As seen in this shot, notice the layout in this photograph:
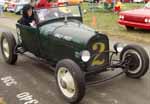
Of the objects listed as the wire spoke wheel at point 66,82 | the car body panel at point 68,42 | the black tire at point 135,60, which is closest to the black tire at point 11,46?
the car body panel at point 68,42

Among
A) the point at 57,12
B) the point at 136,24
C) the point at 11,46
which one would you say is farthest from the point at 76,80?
the point at 136,24

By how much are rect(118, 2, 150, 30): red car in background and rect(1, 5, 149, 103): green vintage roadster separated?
187 inches

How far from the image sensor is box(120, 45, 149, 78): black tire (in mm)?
5648

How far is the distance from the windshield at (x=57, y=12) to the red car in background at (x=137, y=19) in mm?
4740

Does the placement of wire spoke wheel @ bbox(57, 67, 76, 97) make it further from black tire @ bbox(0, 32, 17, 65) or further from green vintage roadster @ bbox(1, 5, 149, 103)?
black tire @ bbox(0, 32, 17, 65)

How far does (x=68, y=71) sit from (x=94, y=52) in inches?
32.5

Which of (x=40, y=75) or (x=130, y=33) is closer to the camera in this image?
(x=40, y=75)

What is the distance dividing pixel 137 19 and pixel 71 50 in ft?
20.8

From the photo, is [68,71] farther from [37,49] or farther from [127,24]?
[127,24]

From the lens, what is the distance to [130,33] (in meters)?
11.3

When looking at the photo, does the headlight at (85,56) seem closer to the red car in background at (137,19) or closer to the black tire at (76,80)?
the black tire at (76,80)

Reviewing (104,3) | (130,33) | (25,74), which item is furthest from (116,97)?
(104,3)

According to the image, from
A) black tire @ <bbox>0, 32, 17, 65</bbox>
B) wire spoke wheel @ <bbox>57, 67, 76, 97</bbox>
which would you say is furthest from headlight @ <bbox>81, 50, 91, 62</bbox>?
black tire @ <bbox>0, 32, 17, 65</bbox>

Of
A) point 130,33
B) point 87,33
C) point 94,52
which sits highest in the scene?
point 87,33
